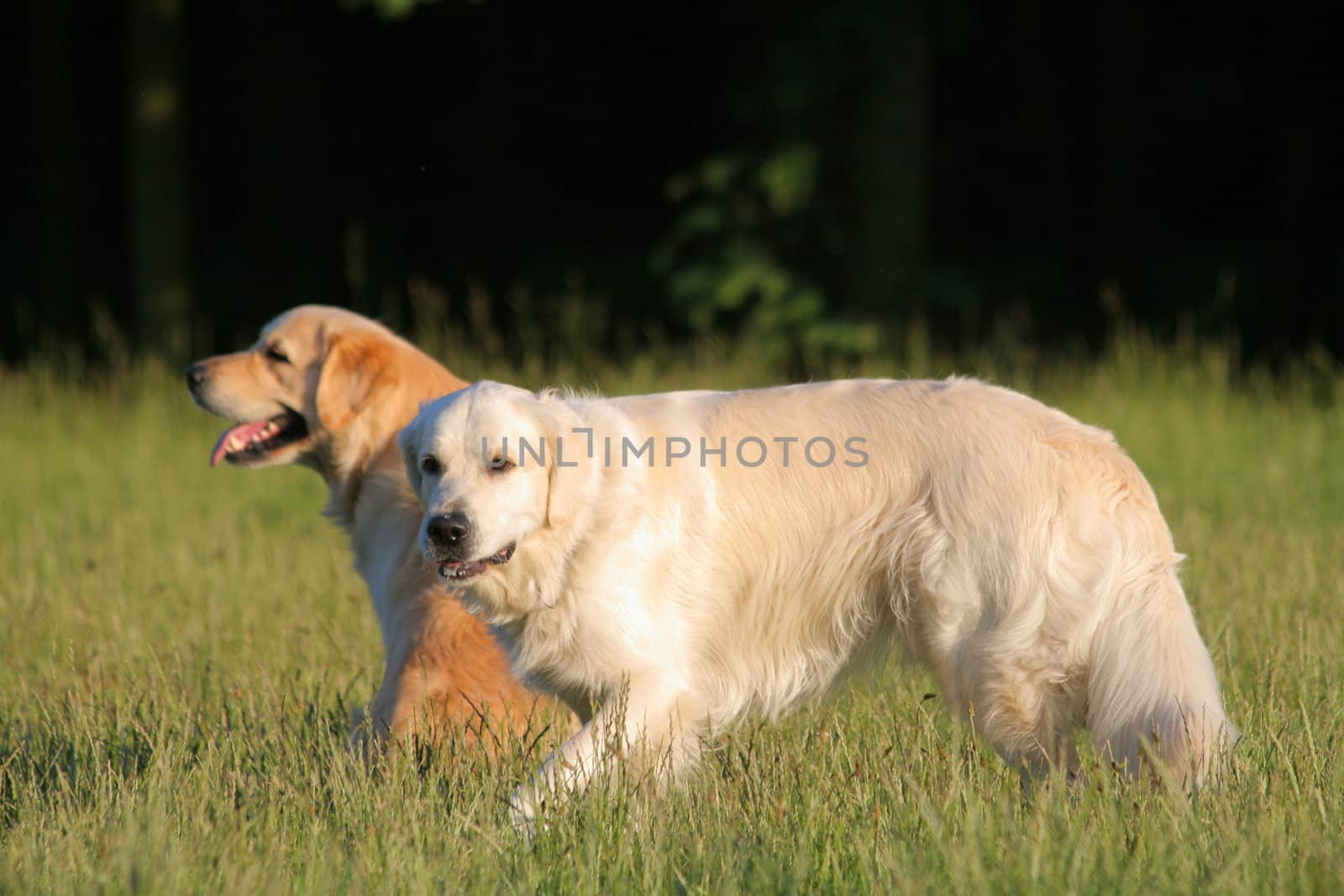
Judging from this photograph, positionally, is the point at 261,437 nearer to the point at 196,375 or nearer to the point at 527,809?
the point at 196,375

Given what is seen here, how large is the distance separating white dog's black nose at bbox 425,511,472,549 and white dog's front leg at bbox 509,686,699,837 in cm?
54

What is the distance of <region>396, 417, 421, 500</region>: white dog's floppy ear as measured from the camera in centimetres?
372

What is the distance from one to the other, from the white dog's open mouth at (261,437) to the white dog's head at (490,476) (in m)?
1.41

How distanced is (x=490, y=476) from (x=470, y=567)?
23cm

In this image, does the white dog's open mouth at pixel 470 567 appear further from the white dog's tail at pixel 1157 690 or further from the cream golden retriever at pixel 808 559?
the white dog's tail at pixel 1157 690

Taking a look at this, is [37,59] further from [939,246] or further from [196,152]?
[939,246]

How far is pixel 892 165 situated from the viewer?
37.8 feet

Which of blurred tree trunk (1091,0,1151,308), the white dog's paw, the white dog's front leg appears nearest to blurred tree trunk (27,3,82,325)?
blurred tree trunk (1091,0,1151,308)

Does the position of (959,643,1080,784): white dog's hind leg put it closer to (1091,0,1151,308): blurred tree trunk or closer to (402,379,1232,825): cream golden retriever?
(402,379,1232,825): cream golden retriever

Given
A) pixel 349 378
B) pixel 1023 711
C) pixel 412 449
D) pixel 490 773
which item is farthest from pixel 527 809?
pixel 349 378

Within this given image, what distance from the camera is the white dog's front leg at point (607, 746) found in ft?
10.9

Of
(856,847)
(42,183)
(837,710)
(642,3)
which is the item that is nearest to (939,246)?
(642,3)

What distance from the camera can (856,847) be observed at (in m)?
3.01

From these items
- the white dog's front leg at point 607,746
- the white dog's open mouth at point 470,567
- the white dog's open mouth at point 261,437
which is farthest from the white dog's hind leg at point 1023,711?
the white dog's open mouth at point 261,437
